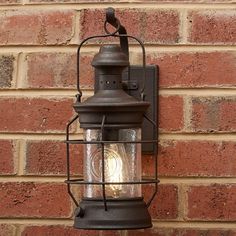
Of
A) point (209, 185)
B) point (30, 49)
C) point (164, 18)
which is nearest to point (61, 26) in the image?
point (30, 49)

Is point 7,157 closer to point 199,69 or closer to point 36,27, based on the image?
point 36,27

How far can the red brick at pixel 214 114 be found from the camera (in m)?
1.83

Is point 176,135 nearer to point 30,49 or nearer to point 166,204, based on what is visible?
point 166,204

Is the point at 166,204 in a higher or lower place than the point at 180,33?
lower

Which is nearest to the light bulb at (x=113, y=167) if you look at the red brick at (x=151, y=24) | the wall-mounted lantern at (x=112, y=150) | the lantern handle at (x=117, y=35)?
the wall-mounted lantern at (x=112, y=150)

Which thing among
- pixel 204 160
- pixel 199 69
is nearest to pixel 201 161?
pixel 204 160

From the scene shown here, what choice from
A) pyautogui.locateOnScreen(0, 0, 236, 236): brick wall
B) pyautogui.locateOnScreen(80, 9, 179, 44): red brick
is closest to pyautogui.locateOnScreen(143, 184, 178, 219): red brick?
pyautogui.locateOnScreen(0, 0, 236, 236): brick wall

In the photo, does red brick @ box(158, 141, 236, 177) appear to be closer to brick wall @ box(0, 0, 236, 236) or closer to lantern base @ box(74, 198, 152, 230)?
brick wall @ box(0, 0, 236, 236)

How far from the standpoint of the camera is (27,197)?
1862 mm

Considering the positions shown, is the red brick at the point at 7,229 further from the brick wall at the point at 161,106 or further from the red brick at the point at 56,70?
the red brick at the point at 56,70

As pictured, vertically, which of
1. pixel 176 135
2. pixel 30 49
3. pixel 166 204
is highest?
pixel 30 49

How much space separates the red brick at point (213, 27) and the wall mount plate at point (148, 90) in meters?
0.13

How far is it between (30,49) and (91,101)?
0.35 metres

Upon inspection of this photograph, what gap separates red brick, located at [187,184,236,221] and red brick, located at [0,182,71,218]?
29 cm
